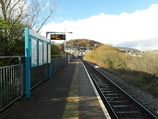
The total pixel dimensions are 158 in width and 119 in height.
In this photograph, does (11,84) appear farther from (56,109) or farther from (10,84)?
(56,109)

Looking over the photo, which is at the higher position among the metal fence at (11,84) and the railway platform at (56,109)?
the metal fence at (11,84)

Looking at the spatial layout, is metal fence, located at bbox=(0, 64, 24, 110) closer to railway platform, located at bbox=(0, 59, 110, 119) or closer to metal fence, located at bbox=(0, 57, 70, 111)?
metal fence, located at bbox=(0, 57, 70, 111)

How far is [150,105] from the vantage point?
625 centimetres

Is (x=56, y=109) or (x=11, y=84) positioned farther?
(x=56, y=109)

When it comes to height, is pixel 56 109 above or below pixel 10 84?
below

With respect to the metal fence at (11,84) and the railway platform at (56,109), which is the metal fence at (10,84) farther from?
the railway platform at (56,109)

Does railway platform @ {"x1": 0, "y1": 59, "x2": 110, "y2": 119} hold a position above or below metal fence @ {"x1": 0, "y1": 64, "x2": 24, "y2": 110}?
below

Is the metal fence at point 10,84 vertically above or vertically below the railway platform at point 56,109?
above

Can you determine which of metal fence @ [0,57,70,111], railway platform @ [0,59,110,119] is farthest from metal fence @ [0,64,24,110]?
railway platform @ [0,59,110,119]

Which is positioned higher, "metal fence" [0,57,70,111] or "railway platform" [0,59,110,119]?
"metal fence" [0,57,70,111]

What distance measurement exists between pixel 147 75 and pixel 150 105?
19.9 ft

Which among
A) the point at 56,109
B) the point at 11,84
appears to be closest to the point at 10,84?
the point at 11,84

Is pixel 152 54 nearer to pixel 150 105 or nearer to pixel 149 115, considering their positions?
pixel 150 105

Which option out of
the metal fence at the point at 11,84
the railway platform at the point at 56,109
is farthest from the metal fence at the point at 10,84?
the railway platform at the point at 56,109
